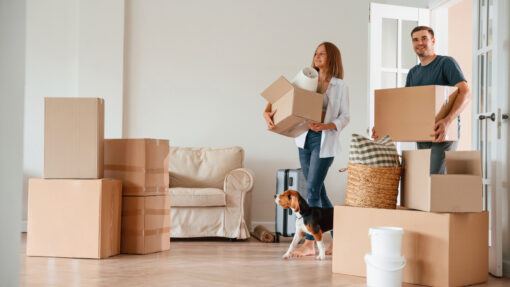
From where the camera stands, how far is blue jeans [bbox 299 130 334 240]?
3.25m

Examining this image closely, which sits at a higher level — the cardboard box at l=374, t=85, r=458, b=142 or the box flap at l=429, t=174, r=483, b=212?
the cardboard box at l=374, t=85, r=458, b=142

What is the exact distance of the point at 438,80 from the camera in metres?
3.03

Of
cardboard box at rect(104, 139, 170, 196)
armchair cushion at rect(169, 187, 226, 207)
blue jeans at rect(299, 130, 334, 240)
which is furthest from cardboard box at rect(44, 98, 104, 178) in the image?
blue jeans at rect(299, 130, 334, 240)

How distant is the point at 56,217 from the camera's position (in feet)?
10.9

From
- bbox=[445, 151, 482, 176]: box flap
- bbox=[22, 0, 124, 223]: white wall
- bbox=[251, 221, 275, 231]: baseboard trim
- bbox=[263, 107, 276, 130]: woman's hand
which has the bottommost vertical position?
bbox=[251, 221, 275, 231]: baseboard trim

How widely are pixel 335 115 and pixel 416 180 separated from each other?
2.68ft

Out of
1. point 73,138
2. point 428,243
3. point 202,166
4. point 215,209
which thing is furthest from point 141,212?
point 428,243

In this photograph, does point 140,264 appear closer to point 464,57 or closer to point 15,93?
point 15,93

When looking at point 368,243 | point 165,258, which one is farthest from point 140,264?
point 368,243

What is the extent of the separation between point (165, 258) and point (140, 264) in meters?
0.27

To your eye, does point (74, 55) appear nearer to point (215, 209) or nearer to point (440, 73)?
point (215, 209)

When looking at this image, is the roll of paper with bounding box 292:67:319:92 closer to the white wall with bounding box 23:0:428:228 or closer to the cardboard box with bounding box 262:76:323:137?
the cardboard box with bounding box 262:76:323:137

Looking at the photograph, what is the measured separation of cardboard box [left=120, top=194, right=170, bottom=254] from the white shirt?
1.12m

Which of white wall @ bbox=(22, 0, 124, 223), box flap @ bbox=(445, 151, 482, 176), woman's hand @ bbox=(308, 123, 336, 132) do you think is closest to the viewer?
box flap @ bbox=(445, 151, 482, 176)
